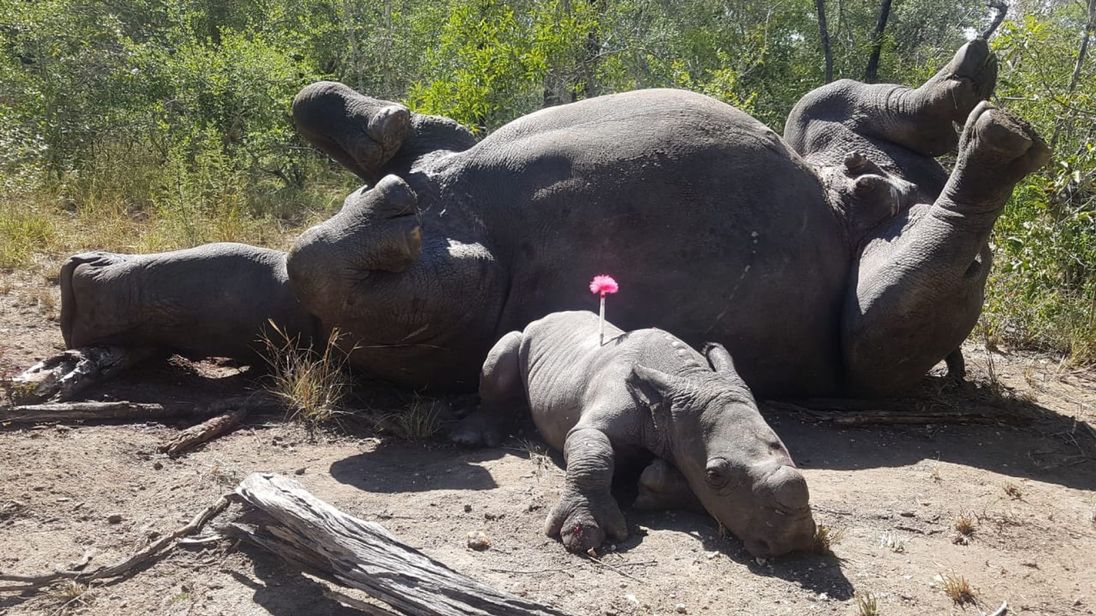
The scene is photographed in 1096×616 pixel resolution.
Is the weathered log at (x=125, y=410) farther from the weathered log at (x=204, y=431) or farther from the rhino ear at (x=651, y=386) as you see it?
the rhino ear at (x=651, y=386)

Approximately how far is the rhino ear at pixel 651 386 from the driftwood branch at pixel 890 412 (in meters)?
1.36

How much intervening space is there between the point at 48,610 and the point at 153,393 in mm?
2239

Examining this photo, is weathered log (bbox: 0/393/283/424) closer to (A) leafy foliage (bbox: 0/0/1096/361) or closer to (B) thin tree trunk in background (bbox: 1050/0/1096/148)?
(A) leafy foliage (bbox: 0/0/1096/361)

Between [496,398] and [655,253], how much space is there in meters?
1.09

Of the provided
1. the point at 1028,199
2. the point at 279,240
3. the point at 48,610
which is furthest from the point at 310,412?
the point at 1028,199

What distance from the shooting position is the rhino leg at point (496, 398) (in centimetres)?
458

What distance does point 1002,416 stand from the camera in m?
5.00

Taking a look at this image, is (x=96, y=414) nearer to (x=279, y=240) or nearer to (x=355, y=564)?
(x=355, y=564)

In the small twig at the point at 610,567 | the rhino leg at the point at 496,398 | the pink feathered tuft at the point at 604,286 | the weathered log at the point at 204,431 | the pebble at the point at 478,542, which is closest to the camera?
the small twig at the point at 610,567

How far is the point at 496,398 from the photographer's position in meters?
4.70

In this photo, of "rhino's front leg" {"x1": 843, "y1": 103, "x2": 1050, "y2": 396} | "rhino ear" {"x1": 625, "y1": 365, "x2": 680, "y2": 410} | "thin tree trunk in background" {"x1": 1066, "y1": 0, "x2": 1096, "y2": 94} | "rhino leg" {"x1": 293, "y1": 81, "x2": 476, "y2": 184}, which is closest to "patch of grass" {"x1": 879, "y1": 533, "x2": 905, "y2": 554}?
"rhino ear" {"x1": 625, "y1": 365, "x2": 680, "y2": 410}

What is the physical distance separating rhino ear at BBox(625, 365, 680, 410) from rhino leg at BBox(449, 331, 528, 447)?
1.02 meters

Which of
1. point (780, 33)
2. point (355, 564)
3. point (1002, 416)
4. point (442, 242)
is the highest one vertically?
point (780, 33)

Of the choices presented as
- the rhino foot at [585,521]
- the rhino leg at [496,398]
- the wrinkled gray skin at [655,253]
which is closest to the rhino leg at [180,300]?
the wrinkled gray skin at [655,253]
